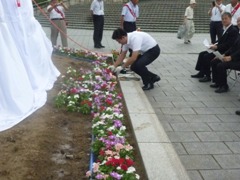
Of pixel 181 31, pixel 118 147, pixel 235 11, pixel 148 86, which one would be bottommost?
pixel 181 31

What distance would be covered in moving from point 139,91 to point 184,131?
1.28 m

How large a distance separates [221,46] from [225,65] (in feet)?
2.10

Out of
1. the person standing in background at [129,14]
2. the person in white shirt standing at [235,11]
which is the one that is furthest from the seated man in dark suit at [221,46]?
the person standing in background at [129,14]

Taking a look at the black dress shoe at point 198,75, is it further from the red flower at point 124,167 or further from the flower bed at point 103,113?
the red flower at point 124,167

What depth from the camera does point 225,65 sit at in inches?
240

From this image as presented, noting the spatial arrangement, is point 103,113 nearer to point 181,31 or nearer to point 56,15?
point 56,15

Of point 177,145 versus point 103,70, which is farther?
point 103,70

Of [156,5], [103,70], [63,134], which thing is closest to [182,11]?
[156,5]

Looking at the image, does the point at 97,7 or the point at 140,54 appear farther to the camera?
the point at 97,7

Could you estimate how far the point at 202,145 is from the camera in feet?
13.5

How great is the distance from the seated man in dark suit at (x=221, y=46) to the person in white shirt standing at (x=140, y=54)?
1114mm

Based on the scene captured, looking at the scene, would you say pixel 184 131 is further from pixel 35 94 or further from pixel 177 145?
pixel 35 94

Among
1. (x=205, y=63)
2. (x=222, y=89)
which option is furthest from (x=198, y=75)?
(x=222, y=89)

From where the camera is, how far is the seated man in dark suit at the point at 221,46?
20.9ft
